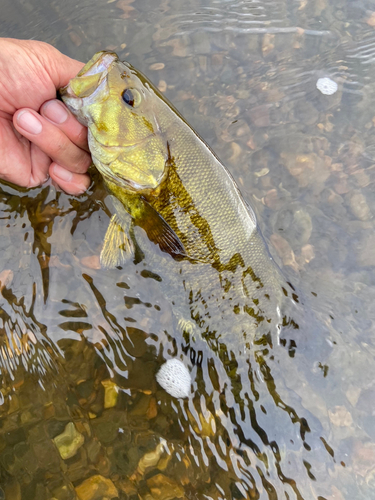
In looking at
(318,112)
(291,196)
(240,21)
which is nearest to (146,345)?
(291,196)

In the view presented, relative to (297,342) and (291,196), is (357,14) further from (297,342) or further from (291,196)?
(297,342)

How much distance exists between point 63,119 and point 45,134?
157 mm

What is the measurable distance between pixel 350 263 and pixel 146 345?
1.93m

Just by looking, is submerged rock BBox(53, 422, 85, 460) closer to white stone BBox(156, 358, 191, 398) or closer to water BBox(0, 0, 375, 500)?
water BBox(0, 0, 375, 500)

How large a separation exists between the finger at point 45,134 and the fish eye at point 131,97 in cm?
54

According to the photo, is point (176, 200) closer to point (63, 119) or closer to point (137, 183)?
point (137, 183)

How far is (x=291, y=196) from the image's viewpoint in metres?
3.52

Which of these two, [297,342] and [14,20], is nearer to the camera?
[297,342]

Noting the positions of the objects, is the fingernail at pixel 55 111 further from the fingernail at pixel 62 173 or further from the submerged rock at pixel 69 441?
the submerged rock at pixel 69 441

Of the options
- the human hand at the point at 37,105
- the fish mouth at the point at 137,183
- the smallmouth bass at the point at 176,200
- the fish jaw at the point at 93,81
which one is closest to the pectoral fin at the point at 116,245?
the smallmouth bass at the point at 176,200

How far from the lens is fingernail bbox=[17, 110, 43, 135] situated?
2.48m

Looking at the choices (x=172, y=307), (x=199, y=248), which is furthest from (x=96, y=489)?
(x=199, y=248)

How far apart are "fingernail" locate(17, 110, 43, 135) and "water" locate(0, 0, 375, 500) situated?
31.7 inches

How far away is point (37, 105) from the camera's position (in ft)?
8.54
